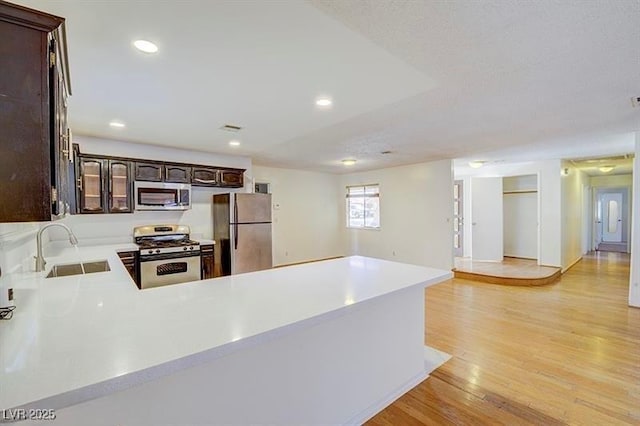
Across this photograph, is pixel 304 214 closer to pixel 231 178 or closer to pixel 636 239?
pixel 231 178

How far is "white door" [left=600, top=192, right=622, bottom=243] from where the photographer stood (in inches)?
385

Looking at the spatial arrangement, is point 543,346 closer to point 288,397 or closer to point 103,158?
point 288,397

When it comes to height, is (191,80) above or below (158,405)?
above

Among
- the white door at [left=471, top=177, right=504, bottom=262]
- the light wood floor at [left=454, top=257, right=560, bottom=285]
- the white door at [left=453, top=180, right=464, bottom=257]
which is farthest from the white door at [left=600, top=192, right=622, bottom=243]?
the white door at [left=453, top=180, right=464, bottom=257]

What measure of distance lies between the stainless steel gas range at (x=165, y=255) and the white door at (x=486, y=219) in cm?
624

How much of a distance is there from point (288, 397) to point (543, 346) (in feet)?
9.26

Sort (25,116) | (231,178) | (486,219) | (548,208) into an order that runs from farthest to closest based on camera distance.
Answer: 1. (486,219)
2. (548,208)
3. (231,178)
4. (25,116)

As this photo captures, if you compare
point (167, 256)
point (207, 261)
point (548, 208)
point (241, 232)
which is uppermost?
point (548, 208)

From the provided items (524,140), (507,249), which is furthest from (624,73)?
(507,249)

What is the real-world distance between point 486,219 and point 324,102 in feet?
19.2

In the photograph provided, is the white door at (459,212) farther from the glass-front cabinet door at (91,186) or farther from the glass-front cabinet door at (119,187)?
the glass-front cabinet door at (91,186)

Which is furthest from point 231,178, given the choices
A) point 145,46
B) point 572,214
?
point 572,214

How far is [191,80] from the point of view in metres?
2.28

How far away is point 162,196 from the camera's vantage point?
14.4 ft
